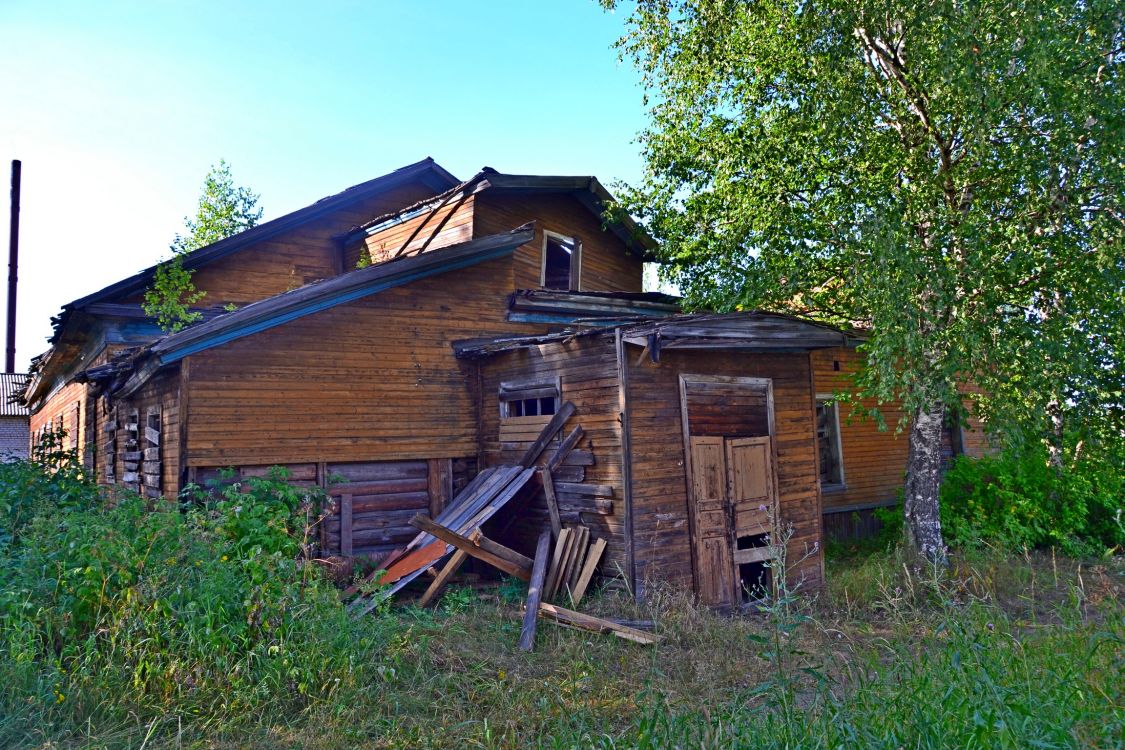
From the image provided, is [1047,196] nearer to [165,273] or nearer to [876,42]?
[876,42]

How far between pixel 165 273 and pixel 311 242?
12.0 feet

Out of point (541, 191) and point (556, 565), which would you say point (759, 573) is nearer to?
point (556, 565)

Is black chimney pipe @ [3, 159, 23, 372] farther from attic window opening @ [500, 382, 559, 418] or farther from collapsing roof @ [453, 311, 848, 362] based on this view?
attic window opening @ [500, 382, 559, 418]

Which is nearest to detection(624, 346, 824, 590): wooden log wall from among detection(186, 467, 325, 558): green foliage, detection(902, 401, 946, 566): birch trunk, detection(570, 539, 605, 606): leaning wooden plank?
detection(570, 539, 605, 606): leaning wooden plank

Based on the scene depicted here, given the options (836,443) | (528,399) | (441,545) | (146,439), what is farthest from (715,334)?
(146,439)

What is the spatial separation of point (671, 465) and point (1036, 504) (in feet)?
25.3

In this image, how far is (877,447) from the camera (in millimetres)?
15266

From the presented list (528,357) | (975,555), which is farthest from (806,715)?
(975,555)

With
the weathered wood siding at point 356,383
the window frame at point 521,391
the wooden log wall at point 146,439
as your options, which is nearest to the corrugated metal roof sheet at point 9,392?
the wooden log wall at point 146,439

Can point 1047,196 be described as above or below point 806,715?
above

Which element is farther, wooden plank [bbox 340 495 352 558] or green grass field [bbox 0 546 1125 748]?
wooden plank [bbox 340 495 352 558]

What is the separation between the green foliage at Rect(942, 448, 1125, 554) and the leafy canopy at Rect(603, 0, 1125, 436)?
3275 millimetres

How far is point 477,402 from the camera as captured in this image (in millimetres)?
11328

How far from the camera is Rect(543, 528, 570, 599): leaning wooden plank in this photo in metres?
8.77
